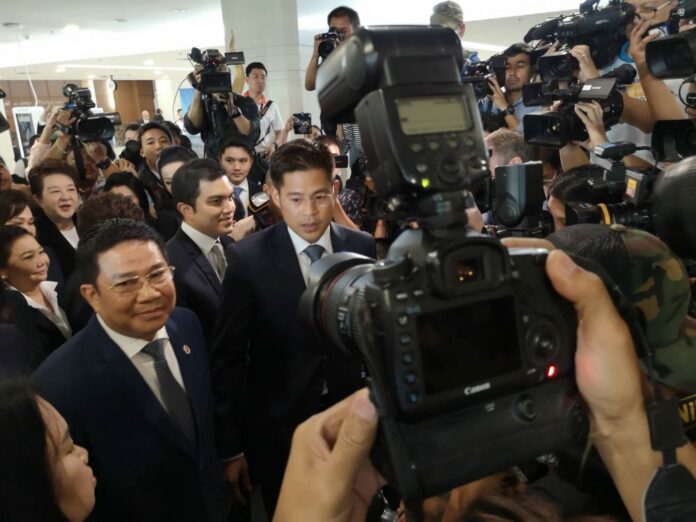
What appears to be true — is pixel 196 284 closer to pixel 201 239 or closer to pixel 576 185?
pixel 201 239

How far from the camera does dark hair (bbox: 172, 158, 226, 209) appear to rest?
7.27 feet

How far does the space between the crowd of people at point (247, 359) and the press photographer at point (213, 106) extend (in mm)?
786

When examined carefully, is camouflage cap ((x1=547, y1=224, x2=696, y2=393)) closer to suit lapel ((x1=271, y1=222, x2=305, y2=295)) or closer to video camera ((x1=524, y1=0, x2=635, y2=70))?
suit lapel ((x1=271, y1=222, x2=305, y2=295))

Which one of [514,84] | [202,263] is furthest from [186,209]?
[514,84]

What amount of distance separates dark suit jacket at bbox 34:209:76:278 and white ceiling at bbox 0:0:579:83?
383 centimetres

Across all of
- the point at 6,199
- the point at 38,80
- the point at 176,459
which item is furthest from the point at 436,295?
the point at 38,80

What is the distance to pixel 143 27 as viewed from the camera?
938 cm

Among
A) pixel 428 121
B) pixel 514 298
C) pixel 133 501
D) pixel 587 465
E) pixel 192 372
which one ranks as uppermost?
pixel 428 121

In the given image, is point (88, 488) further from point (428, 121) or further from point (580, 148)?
point (580, 148)

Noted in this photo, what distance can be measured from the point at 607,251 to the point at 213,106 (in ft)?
9.55

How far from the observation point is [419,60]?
2.40 ft

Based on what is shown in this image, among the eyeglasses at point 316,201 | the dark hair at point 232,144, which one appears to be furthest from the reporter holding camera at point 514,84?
the eyeglasses at point 316,201

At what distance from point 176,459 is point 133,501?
0.40 ft

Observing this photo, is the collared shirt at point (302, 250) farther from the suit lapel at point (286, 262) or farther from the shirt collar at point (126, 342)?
the shirt collar at point (126, 342)
